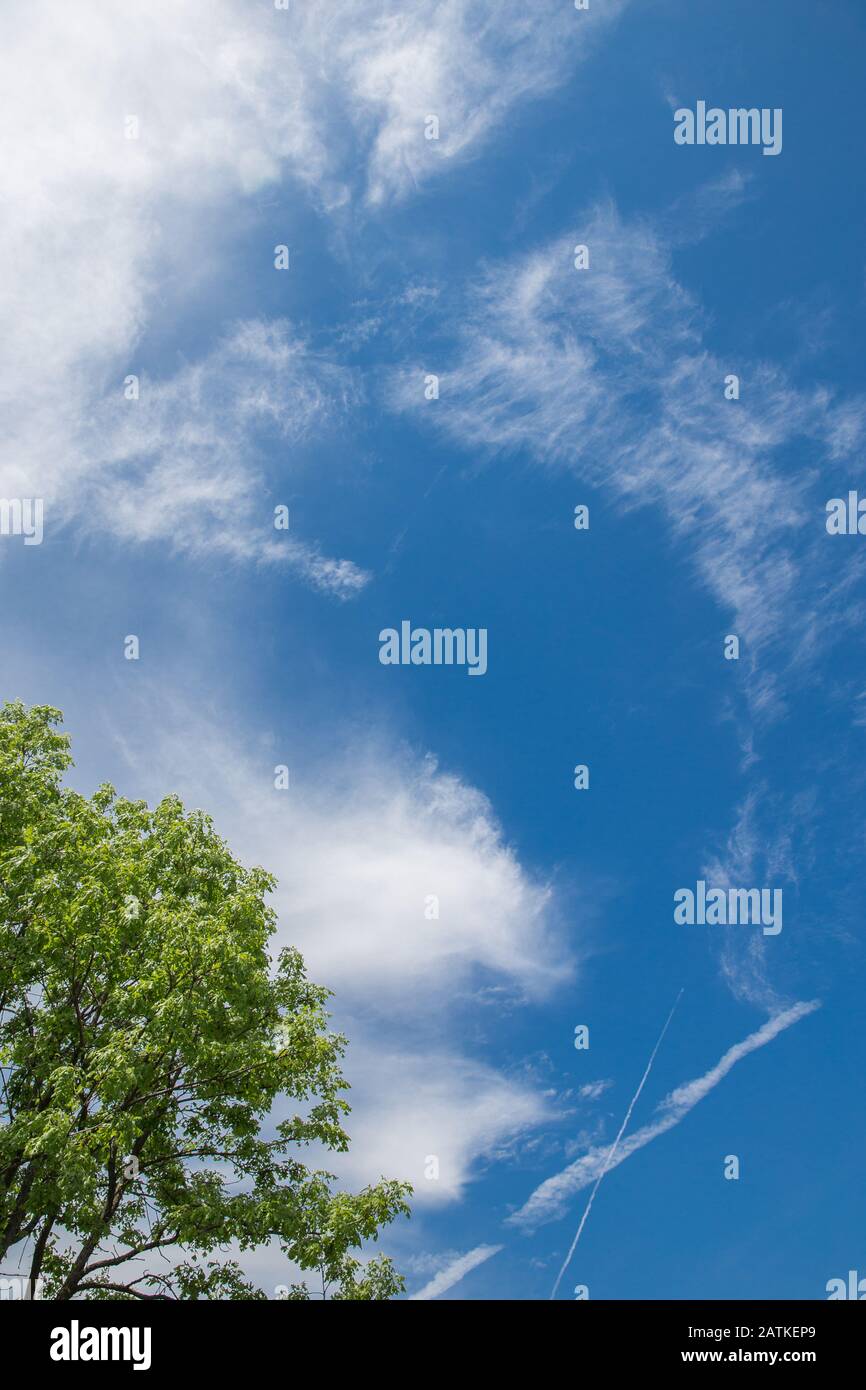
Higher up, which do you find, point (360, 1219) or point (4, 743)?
point (4, 743)

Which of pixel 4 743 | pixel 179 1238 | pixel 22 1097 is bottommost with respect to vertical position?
pixel 179 1238
